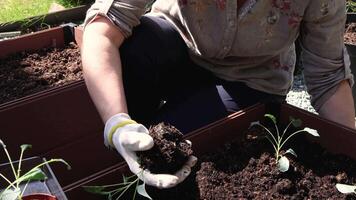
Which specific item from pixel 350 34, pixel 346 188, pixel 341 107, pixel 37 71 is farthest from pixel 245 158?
pixel 350 34

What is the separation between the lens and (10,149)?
1.73 metres

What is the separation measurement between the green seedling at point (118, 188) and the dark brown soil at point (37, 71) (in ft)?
3.35

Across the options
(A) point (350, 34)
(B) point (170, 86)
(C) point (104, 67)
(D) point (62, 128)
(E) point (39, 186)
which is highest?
(C) point (104, 67)

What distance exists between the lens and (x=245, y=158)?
1.35 m

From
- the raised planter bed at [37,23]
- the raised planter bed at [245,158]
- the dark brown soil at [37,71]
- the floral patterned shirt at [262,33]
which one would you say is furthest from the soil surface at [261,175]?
the raised planter bed at [37,23]

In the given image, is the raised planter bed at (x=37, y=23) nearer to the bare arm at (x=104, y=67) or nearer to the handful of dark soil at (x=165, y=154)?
the bare arm at (x=104, y=67)

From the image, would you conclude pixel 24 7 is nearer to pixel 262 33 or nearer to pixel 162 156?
pixel 262 33

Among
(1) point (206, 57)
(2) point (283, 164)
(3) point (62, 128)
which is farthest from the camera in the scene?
(3) point (62, 128)

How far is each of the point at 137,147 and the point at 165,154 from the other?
67 millimetres

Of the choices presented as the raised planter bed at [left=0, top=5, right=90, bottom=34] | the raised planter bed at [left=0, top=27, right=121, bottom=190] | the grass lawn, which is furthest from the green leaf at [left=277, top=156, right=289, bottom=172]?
the grass lawn

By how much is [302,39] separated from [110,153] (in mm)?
903

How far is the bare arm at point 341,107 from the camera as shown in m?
1.57

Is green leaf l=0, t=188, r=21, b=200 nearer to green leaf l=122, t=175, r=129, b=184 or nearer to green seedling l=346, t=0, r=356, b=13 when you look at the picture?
green leaf l=122, t=175, r=129, b=184

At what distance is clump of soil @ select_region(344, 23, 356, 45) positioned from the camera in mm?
2768
